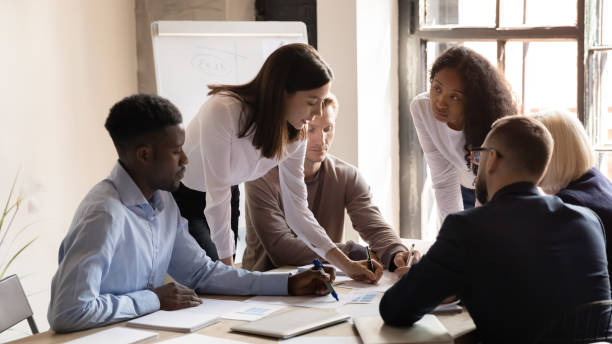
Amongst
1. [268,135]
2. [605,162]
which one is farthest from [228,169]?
[605,162]

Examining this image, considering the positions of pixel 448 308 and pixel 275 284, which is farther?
pixel 275 284

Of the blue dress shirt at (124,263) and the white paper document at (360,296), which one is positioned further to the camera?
the white paper document at (360,296)

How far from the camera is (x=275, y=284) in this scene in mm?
1984

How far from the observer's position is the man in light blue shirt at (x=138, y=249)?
1.66 metres

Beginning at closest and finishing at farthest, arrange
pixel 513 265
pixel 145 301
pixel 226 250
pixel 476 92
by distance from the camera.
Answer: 1. pixel 513 265
2. pixel 145 301
3. pixel 226 250
4. pixel 476 92

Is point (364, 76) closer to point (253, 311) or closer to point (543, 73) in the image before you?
Result: point (543, 73)

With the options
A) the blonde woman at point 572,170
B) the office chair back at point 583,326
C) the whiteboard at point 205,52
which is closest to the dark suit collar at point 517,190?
the office chair back at point 583,326

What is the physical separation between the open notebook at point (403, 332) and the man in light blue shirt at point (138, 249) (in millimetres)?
363

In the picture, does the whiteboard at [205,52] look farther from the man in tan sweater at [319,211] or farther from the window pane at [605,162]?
the window pane at [605,162]

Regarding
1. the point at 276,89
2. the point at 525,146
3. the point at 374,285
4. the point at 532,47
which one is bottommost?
the point at 374,285

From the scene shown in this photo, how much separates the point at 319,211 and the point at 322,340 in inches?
48.6

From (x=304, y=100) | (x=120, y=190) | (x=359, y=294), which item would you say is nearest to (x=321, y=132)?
(x=304, y=100)

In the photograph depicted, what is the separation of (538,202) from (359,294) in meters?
0.60

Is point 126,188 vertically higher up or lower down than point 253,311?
higher up
